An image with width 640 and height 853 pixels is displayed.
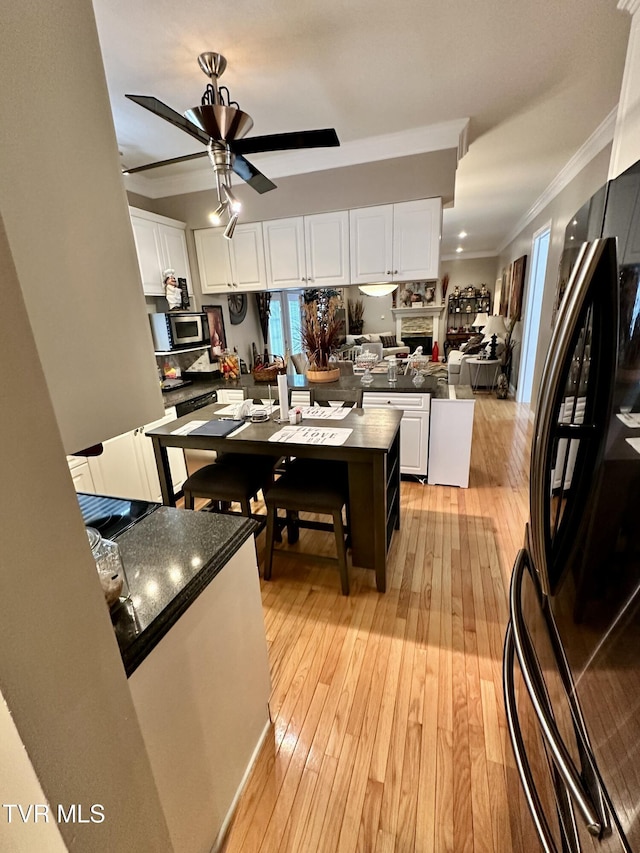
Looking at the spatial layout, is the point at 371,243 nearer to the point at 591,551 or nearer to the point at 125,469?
the point at 125,469

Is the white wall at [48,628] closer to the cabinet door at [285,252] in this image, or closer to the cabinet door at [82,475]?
the cabinet door at [82,475]

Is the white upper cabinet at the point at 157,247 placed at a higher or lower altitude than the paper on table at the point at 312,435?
higher

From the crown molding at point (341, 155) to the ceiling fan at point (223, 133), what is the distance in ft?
4.01

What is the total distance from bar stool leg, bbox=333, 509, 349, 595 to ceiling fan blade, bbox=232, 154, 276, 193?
1.90 metres

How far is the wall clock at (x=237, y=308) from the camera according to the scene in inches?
165

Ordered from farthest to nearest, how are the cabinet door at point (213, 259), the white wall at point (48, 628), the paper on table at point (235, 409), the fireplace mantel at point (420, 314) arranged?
1. the fireplace mantel at point (420, 314)
2. the cabinet door at point (213, 259)
3. the paper on table at point (235, 409)
4. the white wall at point (48, 628)

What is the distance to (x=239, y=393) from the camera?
3.52 meters

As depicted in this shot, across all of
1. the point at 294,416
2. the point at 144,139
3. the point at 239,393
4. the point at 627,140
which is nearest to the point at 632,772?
the point at 294,416

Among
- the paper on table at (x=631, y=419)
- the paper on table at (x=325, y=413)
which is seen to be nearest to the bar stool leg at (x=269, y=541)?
the paper on table at (x=325, y=413)

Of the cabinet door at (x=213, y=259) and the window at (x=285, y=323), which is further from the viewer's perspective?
the window at (x=285, y=323)

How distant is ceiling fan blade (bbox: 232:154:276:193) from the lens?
1.96 meters

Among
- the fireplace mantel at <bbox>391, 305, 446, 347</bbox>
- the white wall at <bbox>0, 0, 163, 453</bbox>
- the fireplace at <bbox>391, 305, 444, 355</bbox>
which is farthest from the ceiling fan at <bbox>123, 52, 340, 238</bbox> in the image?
the fireplace at <bbox>391, 305, 444, 355</bbox>

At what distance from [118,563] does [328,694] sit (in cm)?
117

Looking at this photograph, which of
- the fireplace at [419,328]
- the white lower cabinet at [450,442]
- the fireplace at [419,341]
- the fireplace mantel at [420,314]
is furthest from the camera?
the fireplace at [419,341]
